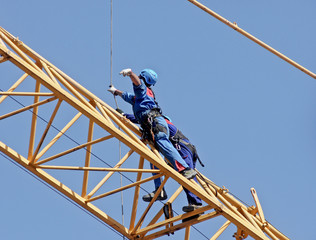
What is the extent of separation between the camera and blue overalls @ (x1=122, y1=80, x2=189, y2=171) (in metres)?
21.3

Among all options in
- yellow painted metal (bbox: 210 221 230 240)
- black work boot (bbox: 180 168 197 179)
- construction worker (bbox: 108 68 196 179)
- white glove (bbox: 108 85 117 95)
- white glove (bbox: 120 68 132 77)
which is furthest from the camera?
white glove (bbox: 108 85 117 95)

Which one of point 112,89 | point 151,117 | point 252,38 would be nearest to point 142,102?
point 151,117

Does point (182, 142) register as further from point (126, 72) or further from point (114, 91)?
point (126, 72)

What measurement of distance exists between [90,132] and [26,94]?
214 centimetres

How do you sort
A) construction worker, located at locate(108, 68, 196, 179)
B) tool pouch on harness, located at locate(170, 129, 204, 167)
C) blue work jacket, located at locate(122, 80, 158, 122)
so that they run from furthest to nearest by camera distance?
tool pouch on harness, located at locate(170, 129, 204, 167), blue work jacket, located at locate(122, 80, 158, 122), construction worker, located at locate(108, 68, 196, 179)

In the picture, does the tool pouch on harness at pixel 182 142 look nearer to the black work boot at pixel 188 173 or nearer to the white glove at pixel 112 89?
the black work boot at pixel 188 173

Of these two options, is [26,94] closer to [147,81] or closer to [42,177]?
[42,177]

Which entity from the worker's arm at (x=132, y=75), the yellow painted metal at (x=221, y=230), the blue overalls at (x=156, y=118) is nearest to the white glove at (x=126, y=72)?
the worker's arm at (x=132, y=75)

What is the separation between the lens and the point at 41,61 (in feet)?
69.7

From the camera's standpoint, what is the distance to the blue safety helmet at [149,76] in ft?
72.4

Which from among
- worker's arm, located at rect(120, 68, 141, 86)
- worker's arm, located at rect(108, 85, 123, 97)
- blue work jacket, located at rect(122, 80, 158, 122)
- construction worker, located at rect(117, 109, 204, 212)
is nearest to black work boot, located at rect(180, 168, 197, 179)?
construction worker, located at rect(117, 109, 204, 212)

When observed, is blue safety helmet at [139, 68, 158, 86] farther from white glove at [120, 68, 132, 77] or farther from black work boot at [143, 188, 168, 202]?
black work boot at [143, 188, 168, 202]

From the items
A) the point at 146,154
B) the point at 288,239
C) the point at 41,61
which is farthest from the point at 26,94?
the point at 288,239

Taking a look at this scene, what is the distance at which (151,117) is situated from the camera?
21.7m
